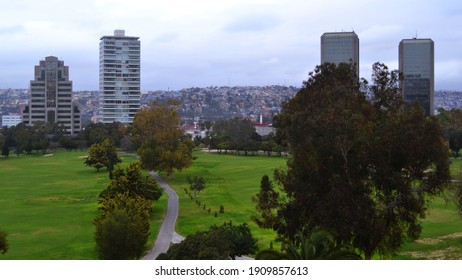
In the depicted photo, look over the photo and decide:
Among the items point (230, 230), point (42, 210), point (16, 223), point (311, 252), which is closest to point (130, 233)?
point (230, 230)

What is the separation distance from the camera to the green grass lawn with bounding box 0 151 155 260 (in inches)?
1289

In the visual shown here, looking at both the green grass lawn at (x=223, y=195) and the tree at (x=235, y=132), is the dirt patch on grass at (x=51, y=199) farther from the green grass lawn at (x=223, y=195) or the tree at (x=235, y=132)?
the tree at (x=235, y=132)

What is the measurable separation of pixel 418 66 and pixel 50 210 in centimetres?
14893

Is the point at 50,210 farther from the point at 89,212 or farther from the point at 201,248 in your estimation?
the point at 201,248

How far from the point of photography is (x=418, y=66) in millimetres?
173000

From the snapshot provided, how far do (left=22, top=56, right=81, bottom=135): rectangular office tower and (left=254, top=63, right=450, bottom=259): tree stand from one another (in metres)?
168

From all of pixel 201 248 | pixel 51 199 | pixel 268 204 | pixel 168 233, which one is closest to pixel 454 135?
pixel 51 199

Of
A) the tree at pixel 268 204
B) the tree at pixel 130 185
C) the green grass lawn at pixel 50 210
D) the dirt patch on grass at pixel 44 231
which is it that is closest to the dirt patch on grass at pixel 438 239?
the tree at pixel 268 204

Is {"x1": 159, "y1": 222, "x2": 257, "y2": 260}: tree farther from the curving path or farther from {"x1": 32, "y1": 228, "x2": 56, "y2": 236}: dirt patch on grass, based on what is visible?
{"x1": 32, "y1": 228, "x2": 56, "y2": 236}: dirt patch on grass

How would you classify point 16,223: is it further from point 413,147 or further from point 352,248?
point 413,147

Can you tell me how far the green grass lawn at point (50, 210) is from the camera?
32.8 meters

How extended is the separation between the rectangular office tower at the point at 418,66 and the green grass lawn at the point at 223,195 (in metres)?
94.1

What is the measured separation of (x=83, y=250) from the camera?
3209cm

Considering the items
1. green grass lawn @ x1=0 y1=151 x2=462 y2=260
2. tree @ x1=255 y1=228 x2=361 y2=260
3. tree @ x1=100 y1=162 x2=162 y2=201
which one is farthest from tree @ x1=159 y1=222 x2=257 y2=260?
tree @ x1=100 y1=162 x2=162 y2=201
